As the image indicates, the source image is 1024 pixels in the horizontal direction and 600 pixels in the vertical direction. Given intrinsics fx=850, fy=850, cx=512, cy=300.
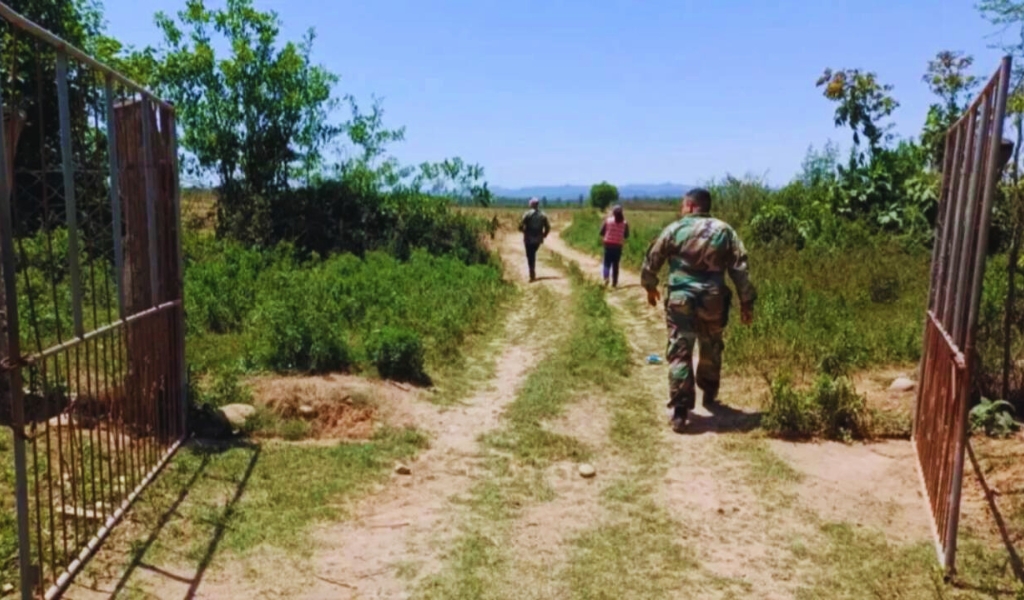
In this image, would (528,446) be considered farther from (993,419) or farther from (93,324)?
(993,419)

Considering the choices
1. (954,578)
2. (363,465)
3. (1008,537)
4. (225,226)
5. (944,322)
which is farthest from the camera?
(225,226)

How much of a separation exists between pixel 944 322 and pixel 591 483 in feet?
7.60

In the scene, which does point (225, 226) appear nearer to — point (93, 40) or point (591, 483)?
point (93, 40)

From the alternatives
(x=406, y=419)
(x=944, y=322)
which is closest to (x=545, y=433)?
(x=406, y=419)

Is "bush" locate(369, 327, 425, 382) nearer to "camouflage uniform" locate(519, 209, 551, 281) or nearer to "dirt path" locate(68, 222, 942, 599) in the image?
"dirt path" locate(68, 222, 942, 599)

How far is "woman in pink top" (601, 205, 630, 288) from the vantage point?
15062 mm

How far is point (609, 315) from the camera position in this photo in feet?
39.3

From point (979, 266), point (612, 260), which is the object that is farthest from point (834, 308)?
point (979, 266)

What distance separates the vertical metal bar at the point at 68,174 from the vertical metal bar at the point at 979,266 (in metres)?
4.04

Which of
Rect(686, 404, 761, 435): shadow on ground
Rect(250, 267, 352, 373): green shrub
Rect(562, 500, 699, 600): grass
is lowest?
Rect(562, 500, 699, 600): grass

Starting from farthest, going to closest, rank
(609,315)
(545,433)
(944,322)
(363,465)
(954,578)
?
(609,315) < (545,433) < (363,465) < (944,322) < (954,578)

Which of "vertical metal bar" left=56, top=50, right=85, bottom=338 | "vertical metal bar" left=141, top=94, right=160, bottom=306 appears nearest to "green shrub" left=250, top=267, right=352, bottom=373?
"vertical metal bar" left=141, top=94, right=160, bottom=306

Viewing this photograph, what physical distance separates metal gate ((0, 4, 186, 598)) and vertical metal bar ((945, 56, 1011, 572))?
3946 mm

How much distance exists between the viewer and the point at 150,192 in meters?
5.23
